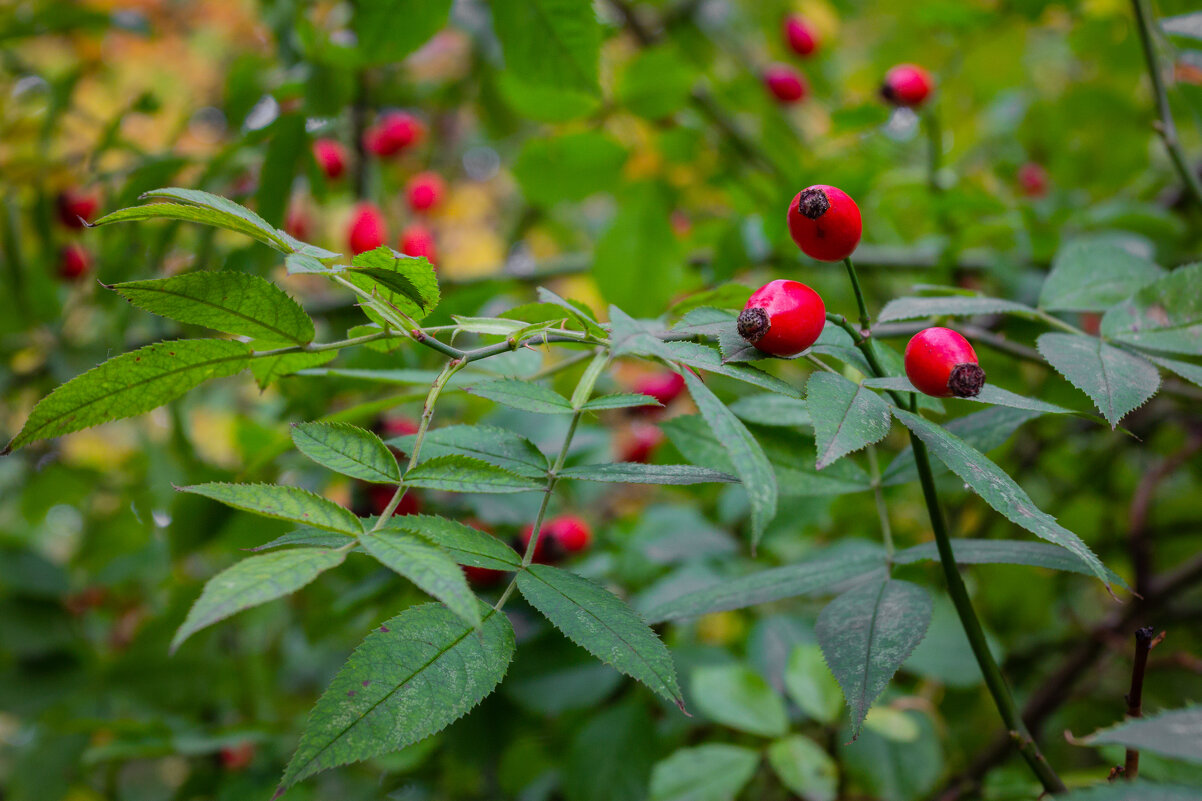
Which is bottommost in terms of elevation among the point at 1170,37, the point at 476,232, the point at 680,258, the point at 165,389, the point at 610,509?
the point at 476,232

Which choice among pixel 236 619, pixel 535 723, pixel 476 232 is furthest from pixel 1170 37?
pixel 476 232

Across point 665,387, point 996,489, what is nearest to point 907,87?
point 665,387

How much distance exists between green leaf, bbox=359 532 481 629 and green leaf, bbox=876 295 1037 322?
0.51 m

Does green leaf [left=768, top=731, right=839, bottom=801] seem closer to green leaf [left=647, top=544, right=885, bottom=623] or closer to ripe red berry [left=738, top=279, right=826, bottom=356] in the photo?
green leaf [left=647, top=544, right=885, bottom=623]

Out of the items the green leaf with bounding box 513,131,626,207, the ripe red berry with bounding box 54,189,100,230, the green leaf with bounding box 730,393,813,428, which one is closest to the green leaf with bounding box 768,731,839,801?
the green leaf with bounding box 730,393,813,428

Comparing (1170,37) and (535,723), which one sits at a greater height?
(1170,37)

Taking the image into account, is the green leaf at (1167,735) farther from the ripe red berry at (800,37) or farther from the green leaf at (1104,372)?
the ripe red berry at (800,37)

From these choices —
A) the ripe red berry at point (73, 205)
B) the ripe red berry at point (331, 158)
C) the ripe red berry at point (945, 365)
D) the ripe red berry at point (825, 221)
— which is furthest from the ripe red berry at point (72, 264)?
the ripe red berry at point (945, 365)

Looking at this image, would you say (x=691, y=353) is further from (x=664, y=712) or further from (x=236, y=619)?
(x=236, y=619)

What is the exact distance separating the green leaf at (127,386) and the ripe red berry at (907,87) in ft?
5.18

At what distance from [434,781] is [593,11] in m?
1.71

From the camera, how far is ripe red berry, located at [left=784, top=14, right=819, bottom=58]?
2668mm

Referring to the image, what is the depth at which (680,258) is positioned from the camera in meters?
2.03

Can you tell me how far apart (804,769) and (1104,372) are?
33.2 inches
